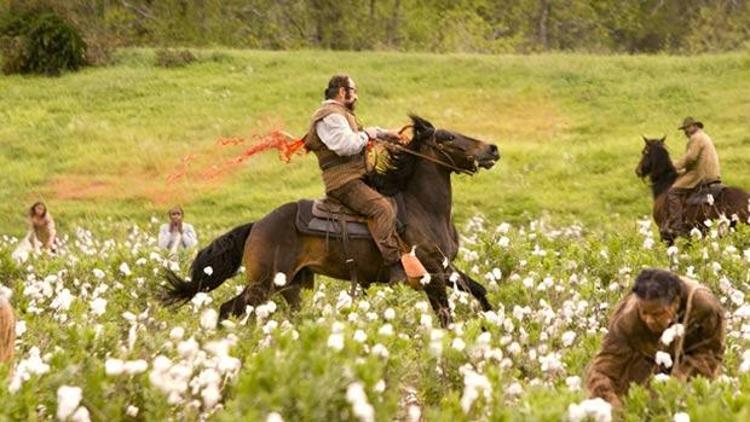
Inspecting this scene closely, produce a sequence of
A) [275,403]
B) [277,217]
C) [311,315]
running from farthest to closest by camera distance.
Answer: [277,217]
[311,315]
[275,403]

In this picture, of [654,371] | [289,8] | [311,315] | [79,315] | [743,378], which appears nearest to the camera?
[743,378]

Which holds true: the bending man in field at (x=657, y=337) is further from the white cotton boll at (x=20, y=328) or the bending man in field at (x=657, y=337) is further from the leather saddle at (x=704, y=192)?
the leather saddle at (x=704, y=192)

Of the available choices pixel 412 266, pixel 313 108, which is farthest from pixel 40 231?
pixel 313 108

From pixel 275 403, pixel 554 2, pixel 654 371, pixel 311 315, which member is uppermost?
pixel 275 403

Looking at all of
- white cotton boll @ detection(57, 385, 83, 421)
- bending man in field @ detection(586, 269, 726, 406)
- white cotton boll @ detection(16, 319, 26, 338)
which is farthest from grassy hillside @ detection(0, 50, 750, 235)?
white cotton boll @ detection(57, 385, 83, 421)

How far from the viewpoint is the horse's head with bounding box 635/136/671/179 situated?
17703mm

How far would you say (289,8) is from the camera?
53.9 metres

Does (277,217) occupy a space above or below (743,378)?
Answer: below

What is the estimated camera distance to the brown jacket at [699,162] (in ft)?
55.9

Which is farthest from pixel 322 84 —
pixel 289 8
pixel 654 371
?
pixel 654 371

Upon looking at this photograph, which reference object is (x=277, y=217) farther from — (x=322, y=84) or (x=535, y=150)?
(x=322, y=84)

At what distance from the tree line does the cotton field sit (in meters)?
39.3

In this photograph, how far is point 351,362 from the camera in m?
5.28

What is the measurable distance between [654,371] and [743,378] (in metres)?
0.60
